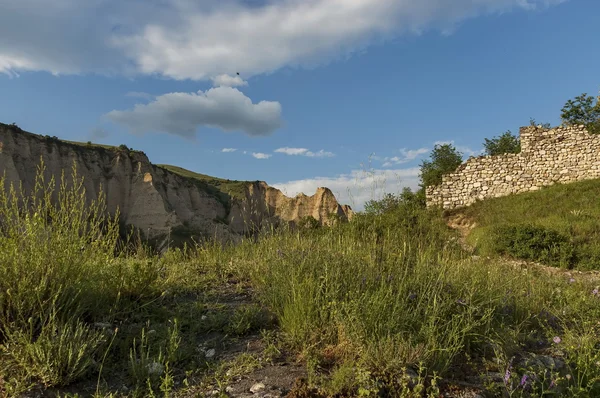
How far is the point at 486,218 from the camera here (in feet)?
58.1

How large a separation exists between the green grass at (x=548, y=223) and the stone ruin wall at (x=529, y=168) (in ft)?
2.78

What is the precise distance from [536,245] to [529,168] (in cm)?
940

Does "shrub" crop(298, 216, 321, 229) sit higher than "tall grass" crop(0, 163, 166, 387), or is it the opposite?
"shrub" crop(298, 216, 321, 229)

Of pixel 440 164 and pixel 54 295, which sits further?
pixel 440 164

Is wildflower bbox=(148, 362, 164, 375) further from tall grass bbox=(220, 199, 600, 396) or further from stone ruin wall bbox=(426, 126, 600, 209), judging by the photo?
stone ruin wall bbox=(426, 126, 600, 209)

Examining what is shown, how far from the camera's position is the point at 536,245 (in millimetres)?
12336

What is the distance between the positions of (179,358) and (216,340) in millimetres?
453

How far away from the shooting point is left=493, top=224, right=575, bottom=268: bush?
11.9 m

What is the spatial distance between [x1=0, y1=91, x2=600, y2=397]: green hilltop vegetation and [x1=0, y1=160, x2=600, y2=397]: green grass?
15 millimetres

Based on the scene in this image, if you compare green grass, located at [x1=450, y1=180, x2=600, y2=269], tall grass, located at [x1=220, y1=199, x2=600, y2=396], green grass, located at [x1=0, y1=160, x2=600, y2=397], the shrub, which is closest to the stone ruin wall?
green grass, located at [x1=450, y1=180, x2=600, y2=269]

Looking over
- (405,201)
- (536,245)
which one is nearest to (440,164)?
(405,201)

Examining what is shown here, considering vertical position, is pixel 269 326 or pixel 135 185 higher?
pixel 135 185

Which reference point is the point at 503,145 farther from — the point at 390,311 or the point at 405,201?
the point at 390,311

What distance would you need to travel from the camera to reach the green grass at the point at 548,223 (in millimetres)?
12062
